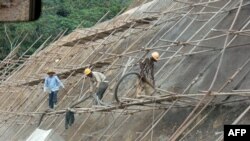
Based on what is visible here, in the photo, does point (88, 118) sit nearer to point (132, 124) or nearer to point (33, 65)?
point (132, 124)

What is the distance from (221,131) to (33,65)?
11162mm

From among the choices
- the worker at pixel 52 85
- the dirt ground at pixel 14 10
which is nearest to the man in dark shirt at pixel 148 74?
the worker at pixel 52 85

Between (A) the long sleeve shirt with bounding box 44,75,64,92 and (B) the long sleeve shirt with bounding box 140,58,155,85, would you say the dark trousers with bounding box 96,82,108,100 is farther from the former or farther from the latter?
(A) the long sleeve shirt with bounding box 44,75,64,92

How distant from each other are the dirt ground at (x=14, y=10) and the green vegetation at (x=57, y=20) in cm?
2518

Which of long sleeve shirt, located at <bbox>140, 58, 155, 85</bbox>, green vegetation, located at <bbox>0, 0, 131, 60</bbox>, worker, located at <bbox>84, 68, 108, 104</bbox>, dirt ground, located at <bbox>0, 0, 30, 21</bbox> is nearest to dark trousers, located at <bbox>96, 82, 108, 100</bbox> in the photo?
worker, located at <bbox>84, 68, 108, 104</bbox>

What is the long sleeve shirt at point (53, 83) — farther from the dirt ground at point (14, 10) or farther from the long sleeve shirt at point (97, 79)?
the dirt ground at point (14, 10)

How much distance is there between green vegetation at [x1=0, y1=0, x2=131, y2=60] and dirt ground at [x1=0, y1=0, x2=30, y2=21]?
82.6 feet

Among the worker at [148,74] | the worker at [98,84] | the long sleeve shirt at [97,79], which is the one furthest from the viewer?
the long sleeve shirt at [97,79]

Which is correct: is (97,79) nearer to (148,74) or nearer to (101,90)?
(101,90)

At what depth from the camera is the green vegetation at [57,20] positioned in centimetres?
2817

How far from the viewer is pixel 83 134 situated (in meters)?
10.1

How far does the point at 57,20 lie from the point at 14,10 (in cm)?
2883

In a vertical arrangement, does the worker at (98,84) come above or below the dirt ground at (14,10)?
above

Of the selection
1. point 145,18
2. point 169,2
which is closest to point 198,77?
point 145,18
